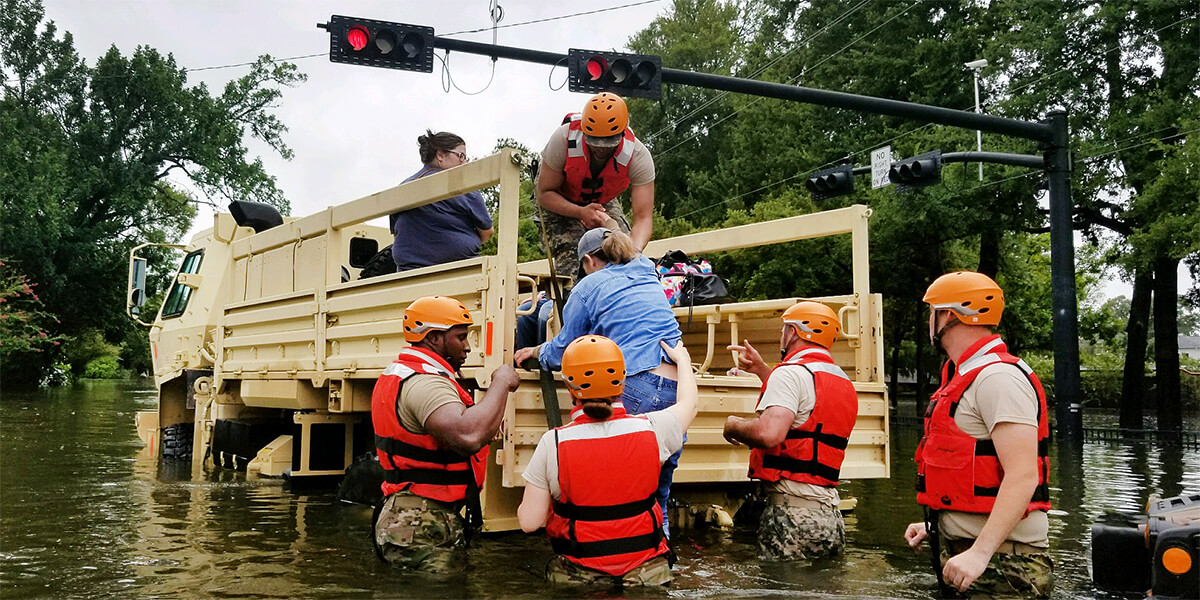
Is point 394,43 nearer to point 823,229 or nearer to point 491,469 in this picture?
point 823,229

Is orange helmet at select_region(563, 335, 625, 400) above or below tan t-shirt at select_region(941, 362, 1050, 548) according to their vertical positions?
above

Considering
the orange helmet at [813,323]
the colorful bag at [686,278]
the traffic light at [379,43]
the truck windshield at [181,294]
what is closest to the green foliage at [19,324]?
the truck windshield at [181,294]

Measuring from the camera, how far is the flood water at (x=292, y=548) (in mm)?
4953

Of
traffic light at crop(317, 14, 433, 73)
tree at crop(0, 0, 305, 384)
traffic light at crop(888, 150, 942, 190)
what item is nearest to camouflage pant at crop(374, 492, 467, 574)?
traffic light at crop(317, 14, 433, 73)

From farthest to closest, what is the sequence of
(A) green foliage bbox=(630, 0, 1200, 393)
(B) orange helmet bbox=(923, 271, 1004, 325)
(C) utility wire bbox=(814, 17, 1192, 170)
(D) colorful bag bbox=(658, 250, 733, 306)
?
(C) utility wire bbox=(814, 17, 1192, 170)
(A) green foliage bbox=(630, 0, 1200, 393)
(D) colorful bag bbox=(658, 250, 733, 306)
(B) orange helmet bbox=(923, 271, 1004, 325)

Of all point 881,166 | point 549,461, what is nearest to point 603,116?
point 549,461

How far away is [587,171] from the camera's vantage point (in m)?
6.18

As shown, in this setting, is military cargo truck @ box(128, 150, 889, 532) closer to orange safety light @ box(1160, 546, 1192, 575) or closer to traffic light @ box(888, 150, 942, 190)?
orange safety light @ box(1160, 546, 1192, 575)

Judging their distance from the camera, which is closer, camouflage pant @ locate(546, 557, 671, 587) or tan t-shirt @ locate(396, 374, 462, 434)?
camouflage pant @ locate(546, 557, 671, 587)

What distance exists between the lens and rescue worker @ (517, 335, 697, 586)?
13.8 feet

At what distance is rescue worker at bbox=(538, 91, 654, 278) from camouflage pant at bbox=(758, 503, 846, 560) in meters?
1.72

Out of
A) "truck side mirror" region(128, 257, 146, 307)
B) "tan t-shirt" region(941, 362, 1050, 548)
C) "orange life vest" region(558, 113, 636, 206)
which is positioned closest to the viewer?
"tan t-shirt" region(941, 362, 1050, 548)

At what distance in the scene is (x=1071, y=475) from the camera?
444 inches

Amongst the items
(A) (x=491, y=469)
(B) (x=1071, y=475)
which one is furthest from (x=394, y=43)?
(B) (x=1071, y=475)
